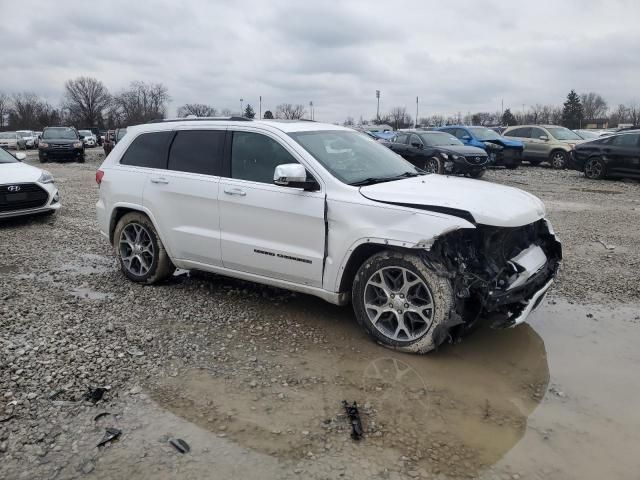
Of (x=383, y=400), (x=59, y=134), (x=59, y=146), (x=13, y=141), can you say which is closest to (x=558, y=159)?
(x=383, y=400)

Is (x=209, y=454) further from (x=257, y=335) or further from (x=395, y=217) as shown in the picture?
(x=395, y=217)

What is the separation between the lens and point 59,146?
24.4 meters

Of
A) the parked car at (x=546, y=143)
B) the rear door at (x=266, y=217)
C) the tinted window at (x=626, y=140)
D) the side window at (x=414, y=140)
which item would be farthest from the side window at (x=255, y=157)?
the parked car at (x=546, y=143)

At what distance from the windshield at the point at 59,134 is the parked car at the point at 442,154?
16636 mm

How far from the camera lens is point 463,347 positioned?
4.31 meters

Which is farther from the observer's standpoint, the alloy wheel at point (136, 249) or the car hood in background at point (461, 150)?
the car hood in background at point (461, 150)

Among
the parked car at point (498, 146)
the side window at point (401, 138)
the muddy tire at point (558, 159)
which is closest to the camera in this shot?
the side window at point (401, 138)

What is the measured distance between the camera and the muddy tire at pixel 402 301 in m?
3.93

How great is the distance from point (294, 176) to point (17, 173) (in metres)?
7.25

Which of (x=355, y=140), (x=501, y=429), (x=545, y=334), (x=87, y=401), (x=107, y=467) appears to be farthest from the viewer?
(x=355, y=140)

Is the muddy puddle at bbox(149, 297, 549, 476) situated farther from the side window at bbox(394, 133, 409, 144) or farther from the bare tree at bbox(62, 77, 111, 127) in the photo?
the bare tree at bbox(62, 77, 111, 127)

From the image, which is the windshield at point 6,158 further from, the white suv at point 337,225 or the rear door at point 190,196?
the rear door at point 190,196

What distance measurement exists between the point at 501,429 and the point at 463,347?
1.14 metres

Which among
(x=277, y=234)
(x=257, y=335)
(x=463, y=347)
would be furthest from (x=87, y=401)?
(x=463, y=347)
